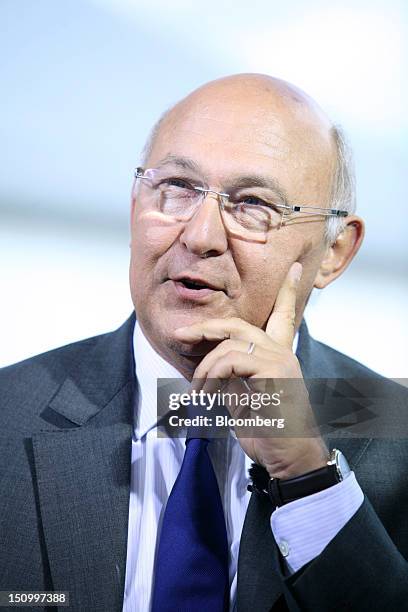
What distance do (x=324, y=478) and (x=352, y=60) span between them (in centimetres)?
144

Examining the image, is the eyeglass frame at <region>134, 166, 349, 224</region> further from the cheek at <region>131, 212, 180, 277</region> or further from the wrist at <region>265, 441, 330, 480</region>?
the wrist at <region>265, 441, 330, 480</region>

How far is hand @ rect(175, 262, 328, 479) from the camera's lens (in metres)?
1.56

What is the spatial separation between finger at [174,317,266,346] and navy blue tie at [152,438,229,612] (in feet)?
0.80

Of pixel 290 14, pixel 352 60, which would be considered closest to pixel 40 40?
pixel 290 14

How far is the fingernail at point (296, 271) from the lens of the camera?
6.03 feet

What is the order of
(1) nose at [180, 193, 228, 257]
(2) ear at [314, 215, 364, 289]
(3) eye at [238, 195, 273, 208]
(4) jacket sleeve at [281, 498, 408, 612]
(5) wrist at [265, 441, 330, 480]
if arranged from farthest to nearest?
(2) ear at [314, 215, 364, 289]
(3) eye at [238, 195, 273, 208]
(1) nose at [180, 193, 228, 257]
(5) wrist at [265, 441, 330, 480]
(4) jacket sleeve at [281, 498, 408, 612]

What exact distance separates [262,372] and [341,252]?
2.07 ft

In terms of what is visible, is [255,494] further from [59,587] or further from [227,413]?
[59,587]

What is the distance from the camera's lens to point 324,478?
154 cm

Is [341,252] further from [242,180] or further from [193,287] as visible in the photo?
[193,287]

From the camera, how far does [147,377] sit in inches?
74.7

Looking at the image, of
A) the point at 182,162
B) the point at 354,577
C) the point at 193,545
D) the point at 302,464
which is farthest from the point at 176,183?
the point at 354,577

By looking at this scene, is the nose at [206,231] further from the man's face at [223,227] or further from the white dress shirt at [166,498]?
the white dress shirt at [166,498]
